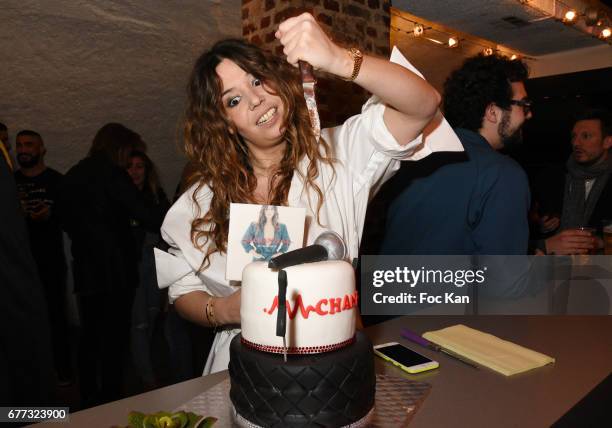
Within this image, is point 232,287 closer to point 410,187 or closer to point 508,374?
point 508,374

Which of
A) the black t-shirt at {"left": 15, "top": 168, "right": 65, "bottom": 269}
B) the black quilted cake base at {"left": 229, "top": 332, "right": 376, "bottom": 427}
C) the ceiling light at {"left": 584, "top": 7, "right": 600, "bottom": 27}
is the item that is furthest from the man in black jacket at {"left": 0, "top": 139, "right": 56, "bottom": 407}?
the ceiling light at {"left": 584, "top": 7, "right": 600, "bottom": 27}

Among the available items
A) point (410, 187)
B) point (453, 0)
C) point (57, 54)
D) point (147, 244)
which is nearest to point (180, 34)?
point (57, 54)

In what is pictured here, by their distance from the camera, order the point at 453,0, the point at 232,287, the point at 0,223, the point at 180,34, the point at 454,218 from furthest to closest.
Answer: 1. the point at 453,0
2. the point at 180,34
3. the point at 454,218
4. the point at 232,287
5. the point at 0,223

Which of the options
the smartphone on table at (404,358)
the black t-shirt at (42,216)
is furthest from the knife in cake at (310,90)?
the black t-shirt at (42,216)

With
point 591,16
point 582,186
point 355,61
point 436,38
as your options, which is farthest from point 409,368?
point 591,16

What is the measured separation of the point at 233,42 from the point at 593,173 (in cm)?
222

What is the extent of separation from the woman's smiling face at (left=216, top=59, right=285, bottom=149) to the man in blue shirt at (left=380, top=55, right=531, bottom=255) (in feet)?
2.26

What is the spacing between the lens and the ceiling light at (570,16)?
15.8ft

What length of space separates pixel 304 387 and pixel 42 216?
9.52 ft

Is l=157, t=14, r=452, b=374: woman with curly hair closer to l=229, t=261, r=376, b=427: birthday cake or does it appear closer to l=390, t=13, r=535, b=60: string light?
l=229, t=261, r=376, b=427: birthday cake

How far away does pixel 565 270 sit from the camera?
1.76 m

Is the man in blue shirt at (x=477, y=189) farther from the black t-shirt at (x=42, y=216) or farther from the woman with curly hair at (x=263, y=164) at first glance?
the black t-shirt at (x=42, y=216)

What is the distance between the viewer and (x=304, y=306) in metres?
0.65

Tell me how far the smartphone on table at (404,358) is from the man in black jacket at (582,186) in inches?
68.8
